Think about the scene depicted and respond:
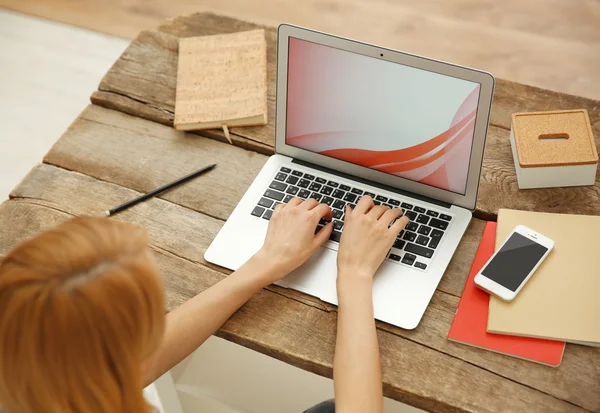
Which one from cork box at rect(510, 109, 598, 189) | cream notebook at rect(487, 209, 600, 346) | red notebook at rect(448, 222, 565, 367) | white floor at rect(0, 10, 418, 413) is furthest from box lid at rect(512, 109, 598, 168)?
white floor at rect(0, 10, 418, 413)

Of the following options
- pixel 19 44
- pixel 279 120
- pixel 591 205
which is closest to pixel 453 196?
pixel 591 205

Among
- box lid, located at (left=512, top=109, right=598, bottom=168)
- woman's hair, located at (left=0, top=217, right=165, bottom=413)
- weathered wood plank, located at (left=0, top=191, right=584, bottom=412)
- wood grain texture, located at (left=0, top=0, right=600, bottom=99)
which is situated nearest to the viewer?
woman's hair, located at (left=0, top=217, right=165, bottom=413)

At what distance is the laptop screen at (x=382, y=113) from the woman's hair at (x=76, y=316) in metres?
0.56

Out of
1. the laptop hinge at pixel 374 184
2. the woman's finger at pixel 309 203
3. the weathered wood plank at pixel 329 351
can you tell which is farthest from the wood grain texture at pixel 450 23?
the weathered wood plank at pixel 329 351

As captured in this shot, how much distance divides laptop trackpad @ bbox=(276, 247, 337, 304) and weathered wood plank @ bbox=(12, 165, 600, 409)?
0.05ft

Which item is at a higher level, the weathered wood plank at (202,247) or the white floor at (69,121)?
the weathered wood plank at (202,247)

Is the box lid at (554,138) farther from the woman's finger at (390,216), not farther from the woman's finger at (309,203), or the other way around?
the woman's finger at (309,203)

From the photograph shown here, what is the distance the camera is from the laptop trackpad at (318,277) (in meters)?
1.16

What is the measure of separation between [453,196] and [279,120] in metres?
0.34

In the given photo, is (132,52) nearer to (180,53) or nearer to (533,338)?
(180,53)

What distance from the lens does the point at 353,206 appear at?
4.15ft

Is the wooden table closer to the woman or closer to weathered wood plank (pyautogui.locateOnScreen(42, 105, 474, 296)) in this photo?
weathered wood plank (pyautogui.locateOnScreen(42, 105, 474, 296))

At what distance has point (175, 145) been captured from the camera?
4.66 ft

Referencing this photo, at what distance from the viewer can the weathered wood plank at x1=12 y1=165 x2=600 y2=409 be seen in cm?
105
